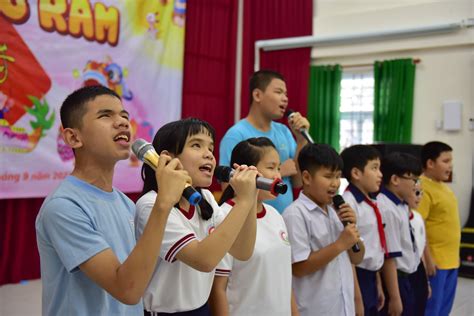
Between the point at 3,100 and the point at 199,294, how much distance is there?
3.06 meters

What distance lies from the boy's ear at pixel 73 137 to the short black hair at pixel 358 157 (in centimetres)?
144

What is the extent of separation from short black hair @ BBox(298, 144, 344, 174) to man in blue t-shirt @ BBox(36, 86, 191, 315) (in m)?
0.93

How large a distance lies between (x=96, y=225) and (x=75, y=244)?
3.0 inches

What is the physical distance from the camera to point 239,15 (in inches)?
258

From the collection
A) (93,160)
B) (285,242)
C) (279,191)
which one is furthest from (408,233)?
(93,160)

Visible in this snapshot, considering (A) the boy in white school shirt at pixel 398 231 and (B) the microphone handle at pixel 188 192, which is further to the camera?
(A) the boy in white school shirt at pixel 398 231

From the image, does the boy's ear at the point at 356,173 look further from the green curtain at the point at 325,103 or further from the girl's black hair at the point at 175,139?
the green curtain at the point at 325,103

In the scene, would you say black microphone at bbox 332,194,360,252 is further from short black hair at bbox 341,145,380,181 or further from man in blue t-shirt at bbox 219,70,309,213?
short black hair at bbox 341,145,380,181

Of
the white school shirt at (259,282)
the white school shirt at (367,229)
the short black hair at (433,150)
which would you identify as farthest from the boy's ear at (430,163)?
the white school shirt at (259,282)

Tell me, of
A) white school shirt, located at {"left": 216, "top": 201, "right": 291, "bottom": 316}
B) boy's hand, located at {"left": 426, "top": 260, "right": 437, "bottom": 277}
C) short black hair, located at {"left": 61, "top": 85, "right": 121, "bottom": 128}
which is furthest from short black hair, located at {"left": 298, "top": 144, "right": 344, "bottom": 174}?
boy's hand, located at {"left": 426, "top": 260, "right": 437, "bottom": 277}

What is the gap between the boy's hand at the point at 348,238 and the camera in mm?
1792

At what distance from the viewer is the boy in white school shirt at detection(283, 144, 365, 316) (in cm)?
182

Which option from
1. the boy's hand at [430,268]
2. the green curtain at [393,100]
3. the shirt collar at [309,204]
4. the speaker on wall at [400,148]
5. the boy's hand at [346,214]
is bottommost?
the boy's hand at [430,268]

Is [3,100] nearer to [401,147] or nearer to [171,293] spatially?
[171,293]
